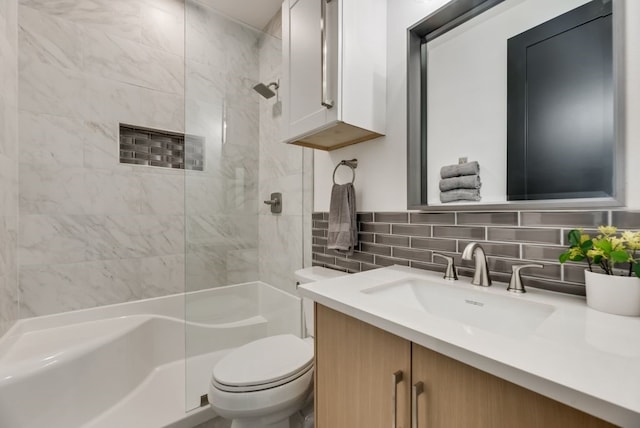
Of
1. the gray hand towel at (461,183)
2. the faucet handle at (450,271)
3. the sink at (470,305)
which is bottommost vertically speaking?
the sink at (470,305)

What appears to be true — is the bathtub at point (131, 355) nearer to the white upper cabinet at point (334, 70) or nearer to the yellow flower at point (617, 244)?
the white upper cabinet at point (334, 70)

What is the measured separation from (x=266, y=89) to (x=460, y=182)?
1368 mm

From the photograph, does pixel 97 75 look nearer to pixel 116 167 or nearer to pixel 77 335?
pixel 116 167

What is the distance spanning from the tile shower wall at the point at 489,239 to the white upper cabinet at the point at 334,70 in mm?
456

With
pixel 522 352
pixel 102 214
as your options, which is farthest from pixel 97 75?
pixel 522 352

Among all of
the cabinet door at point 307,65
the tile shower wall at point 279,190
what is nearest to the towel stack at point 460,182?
the cabinet door at point 307,65

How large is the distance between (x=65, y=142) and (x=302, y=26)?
1624 mm

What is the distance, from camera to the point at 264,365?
116 centimetres

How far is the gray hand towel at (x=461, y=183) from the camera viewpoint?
1.00 meters

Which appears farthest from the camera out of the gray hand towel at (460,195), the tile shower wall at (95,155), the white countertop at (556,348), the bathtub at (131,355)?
the tile shower wall at (95,155)

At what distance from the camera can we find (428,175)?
3.71 ft

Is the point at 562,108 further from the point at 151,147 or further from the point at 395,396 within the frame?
the point at 151,147

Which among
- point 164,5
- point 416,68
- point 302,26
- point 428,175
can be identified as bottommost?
point 428,175

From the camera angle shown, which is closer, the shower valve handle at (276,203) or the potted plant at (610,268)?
the potted plant at (610,268)
